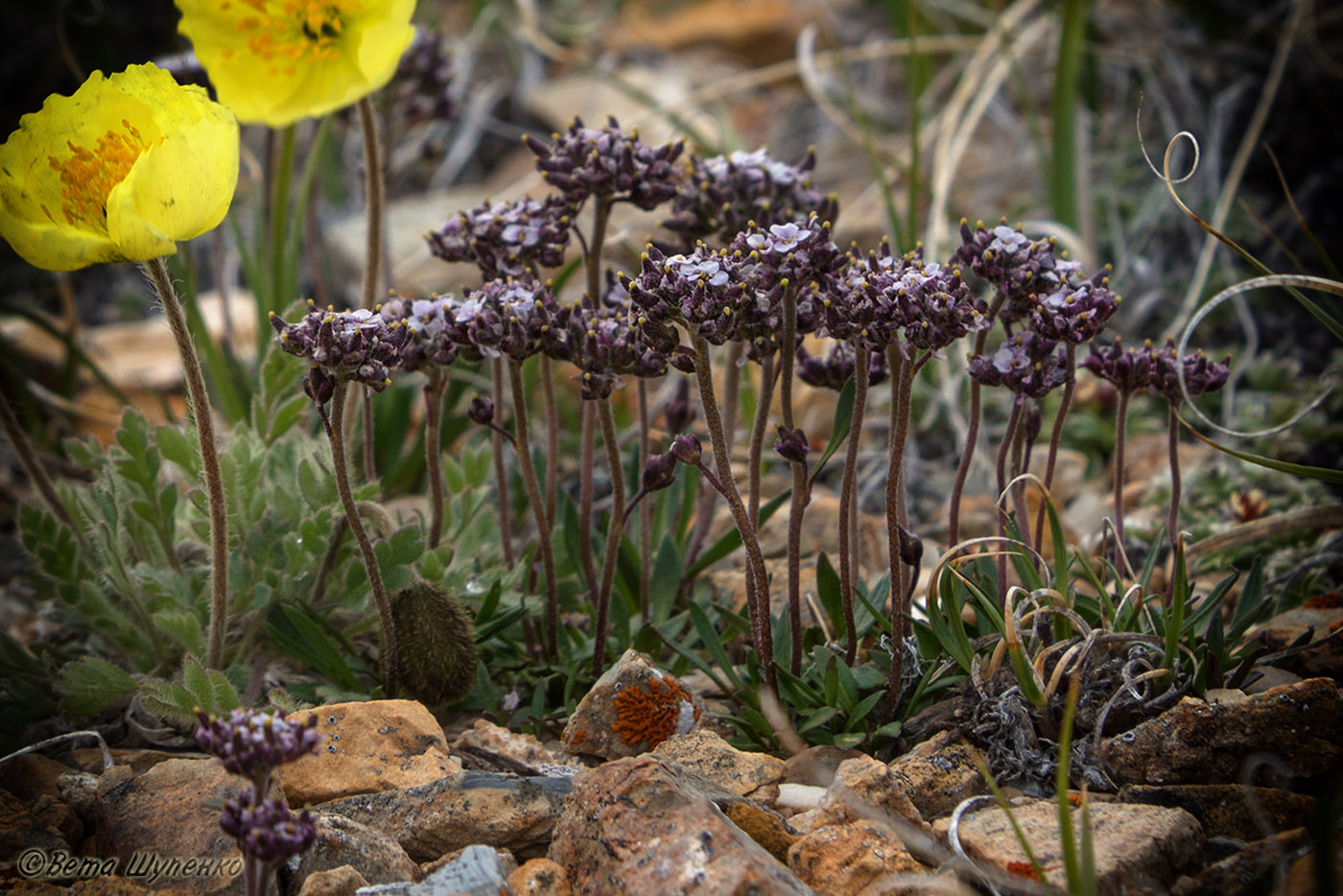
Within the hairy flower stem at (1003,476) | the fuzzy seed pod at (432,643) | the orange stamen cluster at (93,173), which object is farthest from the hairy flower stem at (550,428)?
the hairy flower stem at (1003,476)

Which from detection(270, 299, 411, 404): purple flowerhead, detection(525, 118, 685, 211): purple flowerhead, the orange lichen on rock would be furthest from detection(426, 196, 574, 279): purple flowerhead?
the orange lichen on rock

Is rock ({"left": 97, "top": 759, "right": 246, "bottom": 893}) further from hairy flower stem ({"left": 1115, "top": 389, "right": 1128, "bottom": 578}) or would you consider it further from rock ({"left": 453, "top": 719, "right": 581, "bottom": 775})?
hairy flower stem ({"left": 1115, "top": 389, "right": 1128, "bottom": 578})

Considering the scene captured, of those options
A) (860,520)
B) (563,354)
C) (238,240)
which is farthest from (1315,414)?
(238,240)

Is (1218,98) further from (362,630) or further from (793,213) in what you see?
(362,630)

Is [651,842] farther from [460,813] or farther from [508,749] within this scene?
[508,749]

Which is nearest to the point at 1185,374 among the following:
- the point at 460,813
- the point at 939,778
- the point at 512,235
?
the point at 939,778

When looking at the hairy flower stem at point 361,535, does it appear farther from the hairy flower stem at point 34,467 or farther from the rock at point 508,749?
the hairy flower stem at point 34,467

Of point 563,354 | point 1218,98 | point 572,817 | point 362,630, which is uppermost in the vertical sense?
point 1218,98
